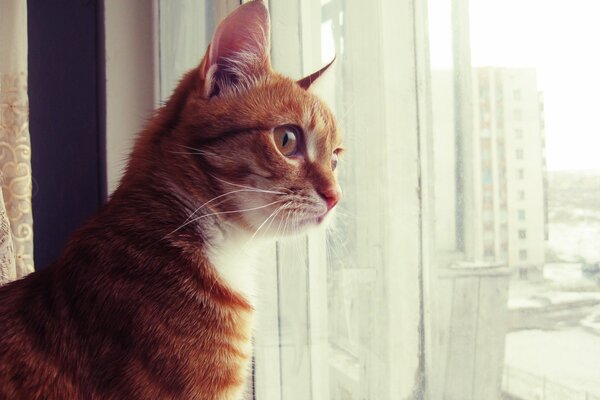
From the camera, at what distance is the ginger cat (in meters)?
0.69

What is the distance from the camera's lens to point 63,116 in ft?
6.45

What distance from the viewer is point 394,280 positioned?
2.90ft

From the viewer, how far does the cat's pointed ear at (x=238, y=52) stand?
0.80 m

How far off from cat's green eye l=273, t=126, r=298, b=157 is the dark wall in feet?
4.10

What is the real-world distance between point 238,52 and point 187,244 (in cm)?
28

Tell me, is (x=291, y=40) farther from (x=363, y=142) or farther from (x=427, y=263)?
(x=427, y=263)

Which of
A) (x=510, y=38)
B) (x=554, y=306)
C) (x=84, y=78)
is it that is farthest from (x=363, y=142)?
(x=84, y=78)

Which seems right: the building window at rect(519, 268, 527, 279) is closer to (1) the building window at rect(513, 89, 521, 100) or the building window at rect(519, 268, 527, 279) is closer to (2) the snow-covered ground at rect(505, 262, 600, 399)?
(2) the snow-covered ground at rect(505, 262, 600, 399)

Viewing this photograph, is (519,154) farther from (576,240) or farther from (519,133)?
(576,240)

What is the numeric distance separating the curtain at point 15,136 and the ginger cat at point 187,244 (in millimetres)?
687

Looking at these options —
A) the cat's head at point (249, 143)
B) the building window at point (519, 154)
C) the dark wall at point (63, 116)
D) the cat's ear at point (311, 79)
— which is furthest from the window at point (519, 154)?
the dark wall at point (63, 116)

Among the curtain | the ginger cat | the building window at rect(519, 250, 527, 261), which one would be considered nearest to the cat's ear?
the ginger cat

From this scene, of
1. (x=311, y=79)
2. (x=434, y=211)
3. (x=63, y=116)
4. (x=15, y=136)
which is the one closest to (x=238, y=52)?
(x=311, y=79)

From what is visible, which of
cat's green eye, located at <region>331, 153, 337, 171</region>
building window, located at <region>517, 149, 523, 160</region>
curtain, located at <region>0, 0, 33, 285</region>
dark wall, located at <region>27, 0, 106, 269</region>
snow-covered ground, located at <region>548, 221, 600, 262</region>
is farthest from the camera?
dark wall, located at <region>27, 0, 106, 269</region>
